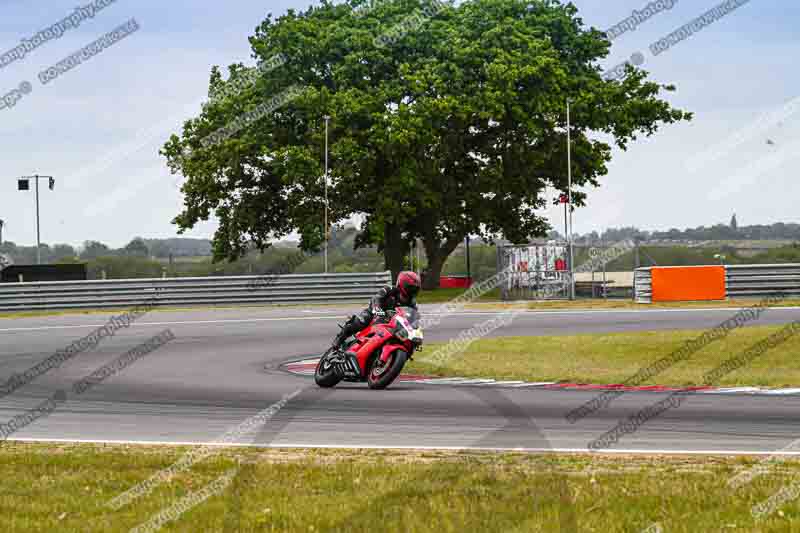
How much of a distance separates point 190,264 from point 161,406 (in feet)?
130

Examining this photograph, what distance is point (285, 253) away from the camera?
6122cm

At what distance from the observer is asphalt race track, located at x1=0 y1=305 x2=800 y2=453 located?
34.7 ft

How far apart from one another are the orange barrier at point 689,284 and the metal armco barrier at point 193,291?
8.91 m

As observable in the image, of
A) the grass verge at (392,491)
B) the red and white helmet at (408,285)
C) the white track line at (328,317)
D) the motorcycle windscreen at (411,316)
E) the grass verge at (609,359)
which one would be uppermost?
the red and white helmet at (408,285)

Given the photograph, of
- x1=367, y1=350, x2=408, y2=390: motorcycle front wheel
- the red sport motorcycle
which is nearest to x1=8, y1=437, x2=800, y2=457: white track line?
the red sport motorcycle

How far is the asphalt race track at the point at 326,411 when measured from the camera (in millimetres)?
10570

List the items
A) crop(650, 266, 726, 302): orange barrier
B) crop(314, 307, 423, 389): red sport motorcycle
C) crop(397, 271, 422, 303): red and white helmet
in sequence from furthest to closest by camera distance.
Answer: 1. crop(650, 266, 726, 302): orange barrier
2. crop(314, 307, 423, 389): red sport motorcycle
3. crop(397, 271, 422, 303): red and white helmet

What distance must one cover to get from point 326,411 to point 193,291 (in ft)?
80.8

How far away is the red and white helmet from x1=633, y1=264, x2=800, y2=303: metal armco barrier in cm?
2287

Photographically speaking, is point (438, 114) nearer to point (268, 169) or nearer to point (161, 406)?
point (268, 169)

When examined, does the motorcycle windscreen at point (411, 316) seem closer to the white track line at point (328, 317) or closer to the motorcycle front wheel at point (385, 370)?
the motorcycle front wheel at point (385, 370)

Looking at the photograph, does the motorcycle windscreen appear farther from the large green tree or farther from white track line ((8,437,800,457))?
the large green tree

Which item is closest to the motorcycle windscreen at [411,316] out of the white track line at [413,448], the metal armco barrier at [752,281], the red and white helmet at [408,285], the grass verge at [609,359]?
the red and white helmet at [408,285]

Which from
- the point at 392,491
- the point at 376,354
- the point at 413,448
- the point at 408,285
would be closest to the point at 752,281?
the point at 376,354
